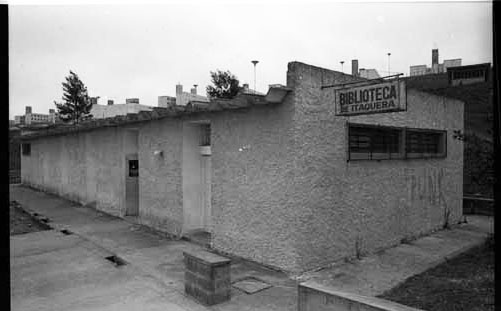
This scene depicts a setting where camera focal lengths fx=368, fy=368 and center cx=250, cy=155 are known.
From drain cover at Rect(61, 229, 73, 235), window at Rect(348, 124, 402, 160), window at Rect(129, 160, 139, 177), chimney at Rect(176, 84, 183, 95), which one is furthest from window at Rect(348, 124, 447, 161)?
chimney at Rect(176, 84, 183, 95)

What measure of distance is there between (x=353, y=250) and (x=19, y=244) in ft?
26.1

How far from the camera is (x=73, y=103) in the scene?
36500mm

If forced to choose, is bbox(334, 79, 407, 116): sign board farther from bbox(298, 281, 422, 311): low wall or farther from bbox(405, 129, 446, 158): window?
bbox(405, 129, 446, 158): window

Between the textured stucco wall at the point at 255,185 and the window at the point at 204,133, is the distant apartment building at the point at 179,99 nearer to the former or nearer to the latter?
the window at the point at 204,133

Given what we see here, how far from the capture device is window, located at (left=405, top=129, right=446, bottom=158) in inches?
381

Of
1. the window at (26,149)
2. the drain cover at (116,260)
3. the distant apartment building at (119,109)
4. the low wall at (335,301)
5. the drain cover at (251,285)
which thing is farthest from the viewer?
the window at (26,149)

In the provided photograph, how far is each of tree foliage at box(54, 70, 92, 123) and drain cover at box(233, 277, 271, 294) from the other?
34181 mm

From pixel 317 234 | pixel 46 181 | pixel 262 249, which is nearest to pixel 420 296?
pixel 317 234

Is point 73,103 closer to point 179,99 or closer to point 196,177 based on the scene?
point 179,99

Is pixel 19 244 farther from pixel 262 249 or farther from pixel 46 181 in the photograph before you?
pixel 46 181

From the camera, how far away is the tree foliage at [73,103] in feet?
119

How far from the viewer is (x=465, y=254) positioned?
333 inches

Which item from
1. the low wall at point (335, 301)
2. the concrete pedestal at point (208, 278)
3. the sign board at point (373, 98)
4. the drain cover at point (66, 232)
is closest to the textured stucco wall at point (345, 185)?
the sign board at point (373, 98)

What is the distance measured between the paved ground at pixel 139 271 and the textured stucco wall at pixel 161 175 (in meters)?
0.50
